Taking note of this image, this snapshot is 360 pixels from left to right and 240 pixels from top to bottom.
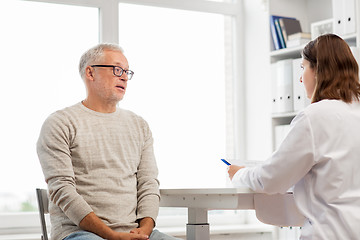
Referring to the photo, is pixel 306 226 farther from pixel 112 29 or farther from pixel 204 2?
pixel 204 2

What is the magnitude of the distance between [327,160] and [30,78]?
7.28 feet

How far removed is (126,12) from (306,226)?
2.40 meters

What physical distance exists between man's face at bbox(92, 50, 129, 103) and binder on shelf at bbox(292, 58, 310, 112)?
1536 mm

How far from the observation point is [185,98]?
13.7 ft

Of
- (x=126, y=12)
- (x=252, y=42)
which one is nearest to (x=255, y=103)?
(x=252, y=42)

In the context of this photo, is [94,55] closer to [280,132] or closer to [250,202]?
[250,202]

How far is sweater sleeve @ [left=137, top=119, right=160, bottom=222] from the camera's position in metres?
2.32

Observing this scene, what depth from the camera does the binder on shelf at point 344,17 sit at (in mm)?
3285

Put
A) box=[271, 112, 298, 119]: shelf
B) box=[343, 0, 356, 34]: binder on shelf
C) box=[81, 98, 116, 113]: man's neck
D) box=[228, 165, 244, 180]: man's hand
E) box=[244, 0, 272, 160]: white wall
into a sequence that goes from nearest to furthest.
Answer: box=[228, 165, 244, 180]: man's hand, box=[81, 98, 116, 113]: man's neck, box=[343, 0, 356, 34]: binder on shelf, box=[271, 112, 298, 119]: shelf, box=[244, 0, 272, 160]: white wall

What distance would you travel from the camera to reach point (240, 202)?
7.03 ft

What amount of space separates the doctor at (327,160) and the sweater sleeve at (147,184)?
498 millimetres

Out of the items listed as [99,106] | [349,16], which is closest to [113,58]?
[99,106]

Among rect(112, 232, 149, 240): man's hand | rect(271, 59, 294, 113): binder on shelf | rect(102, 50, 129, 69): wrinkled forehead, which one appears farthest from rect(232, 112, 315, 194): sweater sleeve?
rect(271, 59, 294, 113): binder on shelf

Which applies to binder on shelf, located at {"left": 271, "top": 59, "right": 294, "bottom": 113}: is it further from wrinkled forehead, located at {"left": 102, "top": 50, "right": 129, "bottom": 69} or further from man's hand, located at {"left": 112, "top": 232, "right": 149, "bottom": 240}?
man's hand, located at {"left": 112, "top": 232, "right": 149, "bottom": 240}
